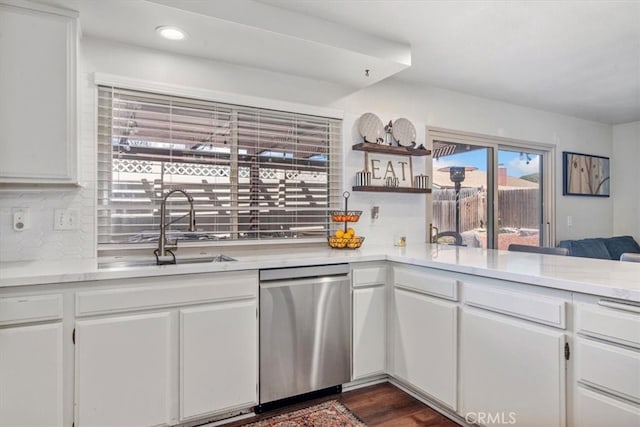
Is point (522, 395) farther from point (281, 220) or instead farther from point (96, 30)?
point (96, 30)

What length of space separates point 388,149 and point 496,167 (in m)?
1.67

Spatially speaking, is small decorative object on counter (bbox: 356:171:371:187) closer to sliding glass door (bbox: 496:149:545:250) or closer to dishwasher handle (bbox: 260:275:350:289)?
dishwasher handle (bbox: 260:275:350:289)

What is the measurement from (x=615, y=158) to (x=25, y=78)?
6.53 metres

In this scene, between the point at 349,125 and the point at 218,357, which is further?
the point at 349,125

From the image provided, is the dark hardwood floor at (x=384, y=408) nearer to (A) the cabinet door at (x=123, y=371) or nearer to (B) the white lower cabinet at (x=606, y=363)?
(A) the cabinet door at (x=123, y=371)

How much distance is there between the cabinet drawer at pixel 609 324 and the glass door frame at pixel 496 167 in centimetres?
211

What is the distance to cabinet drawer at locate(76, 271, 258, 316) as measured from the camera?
176 centimetres

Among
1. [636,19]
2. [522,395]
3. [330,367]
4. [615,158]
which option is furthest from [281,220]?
[615,158]

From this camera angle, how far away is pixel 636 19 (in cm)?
240

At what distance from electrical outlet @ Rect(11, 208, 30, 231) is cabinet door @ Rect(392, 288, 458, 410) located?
7.49ft

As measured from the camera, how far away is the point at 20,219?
6.82ft

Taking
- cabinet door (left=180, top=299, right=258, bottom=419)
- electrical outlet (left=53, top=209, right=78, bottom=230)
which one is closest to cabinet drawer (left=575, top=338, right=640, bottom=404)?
cabinet door (left=180, top=299, right=258, bottom=419)

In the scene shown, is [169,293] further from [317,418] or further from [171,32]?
[171,32]

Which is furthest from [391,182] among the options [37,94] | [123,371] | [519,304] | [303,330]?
[37,94]
